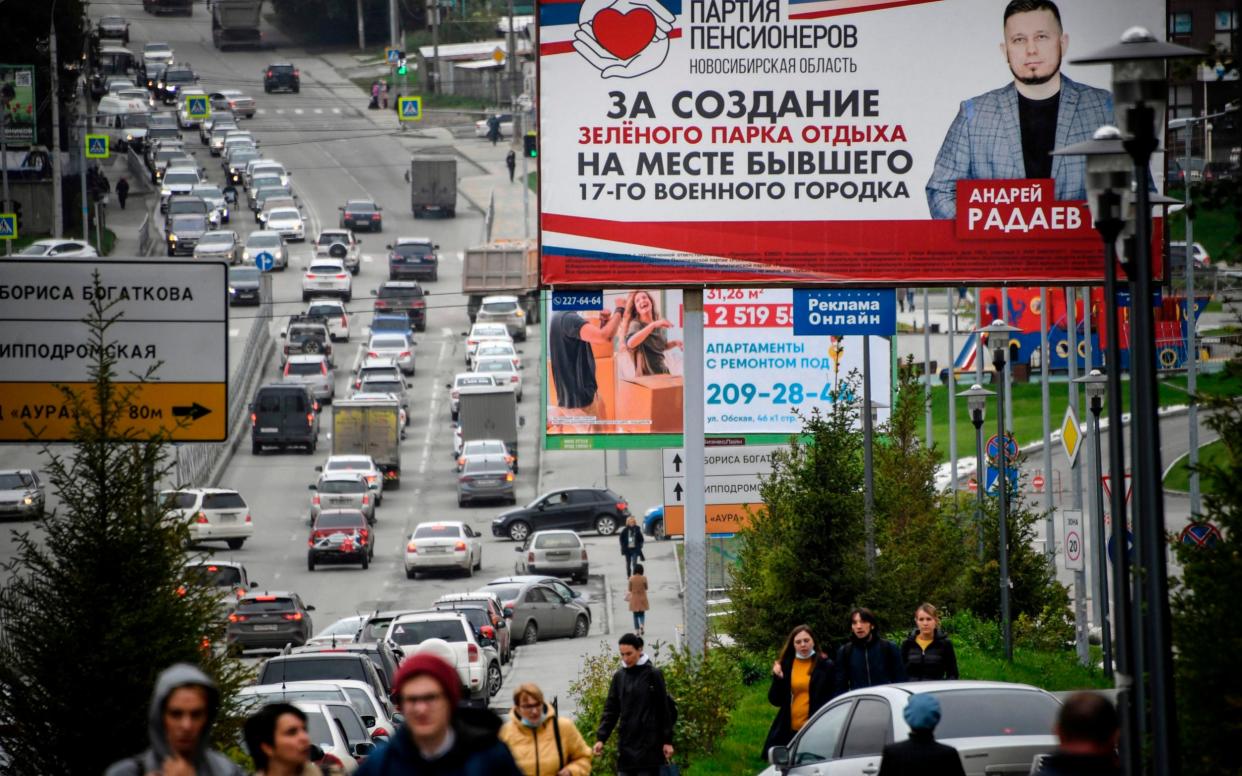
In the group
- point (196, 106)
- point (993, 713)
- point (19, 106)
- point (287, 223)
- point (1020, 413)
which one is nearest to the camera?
point (993, 713)

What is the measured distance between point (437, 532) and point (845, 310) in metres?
24.5

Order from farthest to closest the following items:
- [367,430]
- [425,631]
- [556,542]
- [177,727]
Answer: [367,430] → [556,542] → [425,631] → [177,727]

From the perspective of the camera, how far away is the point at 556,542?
1857 inches

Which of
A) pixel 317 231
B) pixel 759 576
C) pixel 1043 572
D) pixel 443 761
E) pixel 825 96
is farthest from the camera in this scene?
pixel 317 231

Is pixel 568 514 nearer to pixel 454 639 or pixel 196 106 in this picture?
pixel 454 639

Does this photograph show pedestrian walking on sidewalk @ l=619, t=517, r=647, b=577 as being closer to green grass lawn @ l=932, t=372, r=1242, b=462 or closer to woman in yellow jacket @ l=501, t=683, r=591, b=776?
green grass lawn @ l=932, t=372, r=1242, b=462

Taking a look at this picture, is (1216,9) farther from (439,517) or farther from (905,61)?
(905,61)

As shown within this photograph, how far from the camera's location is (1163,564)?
1014 cm

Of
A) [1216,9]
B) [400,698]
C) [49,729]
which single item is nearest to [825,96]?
[49,729]

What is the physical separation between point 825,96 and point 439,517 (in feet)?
109

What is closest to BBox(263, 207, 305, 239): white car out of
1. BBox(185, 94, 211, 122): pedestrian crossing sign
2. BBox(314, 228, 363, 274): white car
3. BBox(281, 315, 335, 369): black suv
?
BBox(314, 228, 363, 274): white car

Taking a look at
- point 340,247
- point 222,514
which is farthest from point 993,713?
point 340,247

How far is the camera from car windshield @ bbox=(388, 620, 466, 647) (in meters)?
28.5

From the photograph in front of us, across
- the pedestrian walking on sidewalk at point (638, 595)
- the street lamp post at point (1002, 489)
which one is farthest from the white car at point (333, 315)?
the street lamp post at point (1002, 489)
